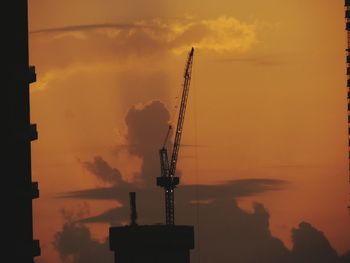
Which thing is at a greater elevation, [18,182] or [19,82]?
[19,82]

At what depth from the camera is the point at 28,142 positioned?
141 meters

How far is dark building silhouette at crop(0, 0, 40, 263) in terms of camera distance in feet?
436

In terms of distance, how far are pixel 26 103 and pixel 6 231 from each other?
18.3 metres

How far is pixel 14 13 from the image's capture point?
13825 cm

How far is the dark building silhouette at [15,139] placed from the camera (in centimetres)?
13275

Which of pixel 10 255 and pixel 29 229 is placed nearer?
pixel 10 255

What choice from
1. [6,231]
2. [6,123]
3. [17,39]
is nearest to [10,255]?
[6,231]

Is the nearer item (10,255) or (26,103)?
(10,255)

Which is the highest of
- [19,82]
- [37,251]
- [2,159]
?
[19,82]

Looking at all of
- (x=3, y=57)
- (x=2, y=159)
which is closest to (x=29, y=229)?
(x=2, y=159)

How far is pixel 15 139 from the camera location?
13600 centimetres

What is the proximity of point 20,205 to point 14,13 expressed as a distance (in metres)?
22.2

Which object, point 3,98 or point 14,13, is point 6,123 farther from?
point 14,13

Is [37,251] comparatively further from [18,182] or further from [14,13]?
[14,13]
